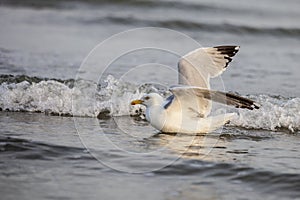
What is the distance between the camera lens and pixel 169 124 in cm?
856

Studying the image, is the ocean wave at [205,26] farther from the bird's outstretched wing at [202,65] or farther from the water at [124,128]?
the bird's outstretched wing at [202,65]

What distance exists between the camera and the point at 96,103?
10078 millimetres

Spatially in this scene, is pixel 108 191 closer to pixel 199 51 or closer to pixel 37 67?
pixel 199 51

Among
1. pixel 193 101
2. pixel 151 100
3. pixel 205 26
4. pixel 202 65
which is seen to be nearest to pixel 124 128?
pixel 151 100

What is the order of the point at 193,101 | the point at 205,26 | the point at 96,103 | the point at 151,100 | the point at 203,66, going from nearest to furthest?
1. the point at 193,101
2. the point at 151,100
3. the point at 203,66
4. the point at 96,103
5. the point at 205,26

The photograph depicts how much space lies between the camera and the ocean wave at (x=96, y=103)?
374 inches

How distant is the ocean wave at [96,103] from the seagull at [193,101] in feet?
2.84

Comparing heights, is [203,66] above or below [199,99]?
above

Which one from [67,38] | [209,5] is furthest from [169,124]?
[209,5]

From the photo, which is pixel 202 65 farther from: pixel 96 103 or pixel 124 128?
pixel 96 103

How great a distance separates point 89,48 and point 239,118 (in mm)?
5995

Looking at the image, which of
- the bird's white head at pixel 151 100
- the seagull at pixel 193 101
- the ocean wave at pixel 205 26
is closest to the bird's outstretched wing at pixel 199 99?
the seagull at pixel 193 101

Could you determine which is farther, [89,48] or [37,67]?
[89,48]

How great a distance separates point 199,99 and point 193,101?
0.24 ft
